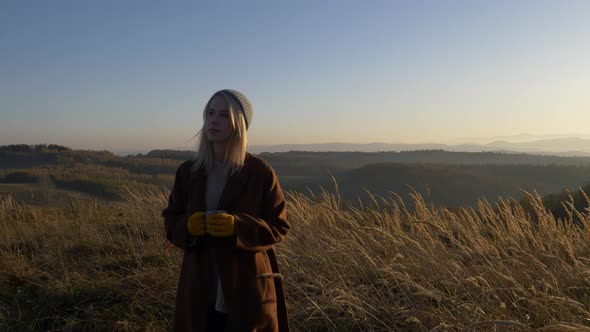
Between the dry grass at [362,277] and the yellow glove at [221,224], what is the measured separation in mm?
756

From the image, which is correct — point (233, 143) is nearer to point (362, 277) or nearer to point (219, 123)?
point (219, 123)

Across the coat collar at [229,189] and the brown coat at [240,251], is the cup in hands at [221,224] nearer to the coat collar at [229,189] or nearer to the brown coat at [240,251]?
the brown coat at [240,251]

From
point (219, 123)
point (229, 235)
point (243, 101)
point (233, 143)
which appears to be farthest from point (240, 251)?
point (243, 101)

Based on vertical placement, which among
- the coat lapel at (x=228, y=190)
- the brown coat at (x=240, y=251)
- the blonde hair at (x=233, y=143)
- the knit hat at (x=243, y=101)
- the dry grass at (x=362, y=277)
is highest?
the knit hat at (x=243, y=101)

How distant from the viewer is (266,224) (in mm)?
2328

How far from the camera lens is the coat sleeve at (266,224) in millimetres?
2242

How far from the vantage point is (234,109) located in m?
2.41

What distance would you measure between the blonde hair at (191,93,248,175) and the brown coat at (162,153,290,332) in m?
0.04

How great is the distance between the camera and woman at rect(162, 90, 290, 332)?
7.59ft

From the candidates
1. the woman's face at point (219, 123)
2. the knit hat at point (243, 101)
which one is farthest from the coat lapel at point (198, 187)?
the knit hat at point (243, 101)

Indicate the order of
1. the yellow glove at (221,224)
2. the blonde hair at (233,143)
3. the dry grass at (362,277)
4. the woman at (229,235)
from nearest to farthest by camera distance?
the yellow glove at (221,224), the woman at (229,235), the blonde hair at (233,143), the dry grass at (362,277)

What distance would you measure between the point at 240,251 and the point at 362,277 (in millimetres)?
1903

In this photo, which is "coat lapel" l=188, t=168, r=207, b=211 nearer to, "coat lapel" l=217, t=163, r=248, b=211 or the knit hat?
"coat lapel" l=217, t=163, r=248, b=211

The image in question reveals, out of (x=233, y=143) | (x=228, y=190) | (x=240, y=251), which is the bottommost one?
(x=240, y=251)
